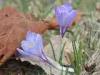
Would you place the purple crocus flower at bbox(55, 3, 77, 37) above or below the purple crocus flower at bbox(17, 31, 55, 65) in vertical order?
above

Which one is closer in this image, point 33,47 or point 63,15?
point 33,47

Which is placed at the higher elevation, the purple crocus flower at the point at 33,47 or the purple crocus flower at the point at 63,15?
the purple crocus flower at the point at 63,15

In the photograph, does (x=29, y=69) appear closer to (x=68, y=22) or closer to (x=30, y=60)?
(x=30, y=60)

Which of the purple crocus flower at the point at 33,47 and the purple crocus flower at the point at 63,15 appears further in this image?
the purple crocus flower at the point at 63,15

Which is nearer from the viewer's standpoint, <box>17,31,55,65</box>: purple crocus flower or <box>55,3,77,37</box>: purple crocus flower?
<box>17,31,55,65</box>: purple crocus flower

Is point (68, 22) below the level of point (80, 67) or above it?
above

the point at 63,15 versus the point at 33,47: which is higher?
the point at 63,15

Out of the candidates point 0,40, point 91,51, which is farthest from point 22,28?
point 91,51

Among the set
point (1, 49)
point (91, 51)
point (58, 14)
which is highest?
point (58, 14)
